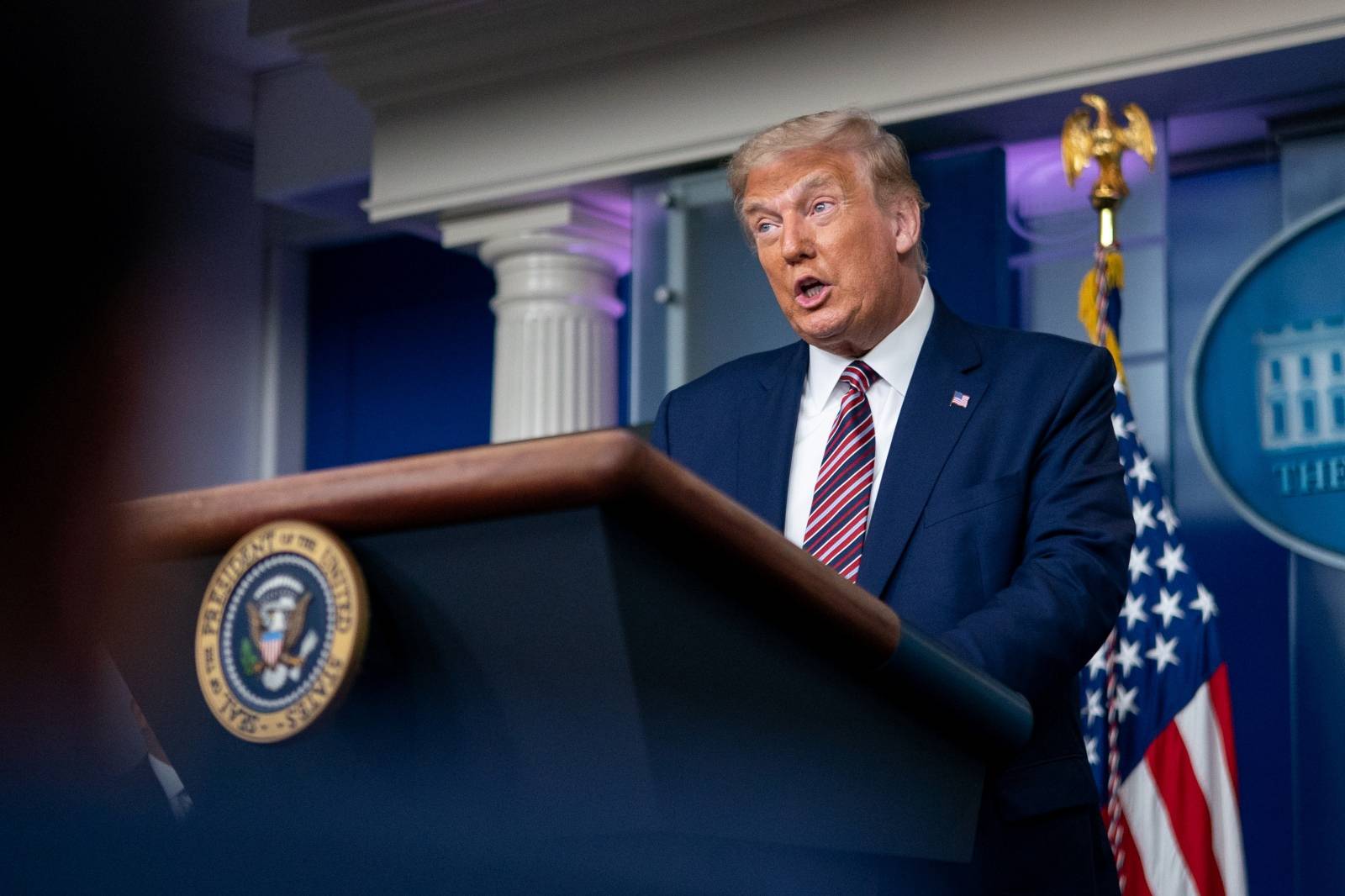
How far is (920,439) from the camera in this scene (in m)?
1.70

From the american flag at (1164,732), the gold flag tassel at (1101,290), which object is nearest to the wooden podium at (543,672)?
the american flag at (1164,732)

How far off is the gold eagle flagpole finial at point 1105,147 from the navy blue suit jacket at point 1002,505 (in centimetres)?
203

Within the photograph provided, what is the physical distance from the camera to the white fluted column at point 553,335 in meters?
4.90

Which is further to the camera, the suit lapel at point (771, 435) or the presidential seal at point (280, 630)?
the suit lapel at point (771, 435)

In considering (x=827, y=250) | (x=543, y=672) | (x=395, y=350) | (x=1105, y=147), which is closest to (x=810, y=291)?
(x=827, y=250)

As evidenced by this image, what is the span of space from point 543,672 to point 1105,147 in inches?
132

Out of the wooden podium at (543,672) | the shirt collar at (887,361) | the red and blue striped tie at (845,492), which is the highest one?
the shirt collar at (887,361)

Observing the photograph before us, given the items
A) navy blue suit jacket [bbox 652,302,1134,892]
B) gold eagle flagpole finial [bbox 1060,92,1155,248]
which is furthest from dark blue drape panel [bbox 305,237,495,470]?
navy blue suit jacket [bbox 652,302,1134,892]

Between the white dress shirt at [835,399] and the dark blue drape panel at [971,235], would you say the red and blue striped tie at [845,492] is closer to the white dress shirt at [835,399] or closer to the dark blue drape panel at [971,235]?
the white dress shirt at [835,399]

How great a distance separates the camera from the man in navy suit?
149 cm

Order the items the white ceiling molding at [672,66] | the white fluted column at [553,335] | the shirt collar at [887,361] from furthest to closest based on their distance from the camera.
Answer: the white fluted column at [553,335]
the white ceiling molding at [672,66]
the shirt collar at [887,361]

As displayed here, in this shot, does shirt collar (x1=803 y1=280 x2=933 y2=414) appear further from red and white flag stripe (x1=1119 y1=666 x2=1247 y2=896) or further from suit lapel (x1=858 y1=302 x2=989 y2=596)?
red and white flag stripe (x1=1119 y1=666 x2=1247 y2=896)

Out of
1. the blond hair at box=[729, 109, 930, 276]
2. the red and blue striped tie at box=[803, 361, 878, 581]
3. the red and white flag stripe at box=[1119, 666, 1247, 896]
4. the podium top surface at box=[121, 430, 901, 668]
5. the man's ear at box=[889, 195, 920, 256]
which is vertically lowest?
the red and white flag stripe at box=[1119, 666, 1247, 896]

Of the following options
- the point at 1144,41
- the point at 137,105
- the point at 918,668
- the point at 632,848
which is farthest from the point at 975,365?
the point at 1144,41
